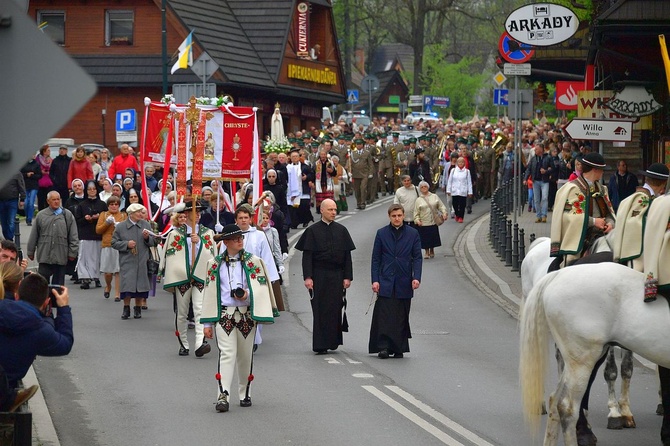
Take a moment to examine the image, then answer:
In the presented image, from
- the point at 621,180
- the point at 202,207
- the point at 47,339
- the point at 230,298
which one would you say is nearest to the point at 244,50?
the point at 621,180

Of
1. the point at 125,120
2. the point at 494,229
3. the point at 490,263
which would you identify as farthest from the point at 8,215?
the point at 125,120

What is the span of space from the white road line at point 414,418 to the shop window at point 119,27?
120ft

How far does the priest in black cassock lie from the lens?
16.0 metres

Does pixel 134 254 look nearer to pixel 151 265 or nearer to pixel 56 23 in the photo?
pixel 151 265

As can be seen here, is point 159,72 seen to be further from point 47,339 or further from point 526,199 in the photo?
point 47,339

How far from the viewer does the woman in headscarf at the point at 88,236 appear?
74.0 ft

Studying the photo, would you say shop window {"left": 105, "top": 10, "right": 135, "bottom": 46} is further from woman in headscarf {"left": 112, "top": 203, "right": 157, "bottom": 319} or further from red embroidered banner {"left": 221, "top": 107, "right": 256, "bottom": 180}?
woman in headscarf {"left": 112, "top": 203, "right": 157, "bottom": 319}

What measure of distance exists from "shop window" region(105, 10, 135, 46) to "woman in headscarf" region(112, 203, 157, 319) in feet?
95.3

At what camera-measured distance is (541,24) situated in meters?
24.7

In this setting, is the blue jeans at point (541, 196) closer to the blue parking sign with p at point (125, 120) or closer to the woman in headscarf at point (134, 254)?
the blue parking sign with p at point (125, 120)

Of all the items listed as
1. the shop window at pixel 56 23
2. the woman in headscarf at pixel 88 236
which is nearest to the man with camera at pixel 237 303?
the woman in headscarf at pixel 88 236

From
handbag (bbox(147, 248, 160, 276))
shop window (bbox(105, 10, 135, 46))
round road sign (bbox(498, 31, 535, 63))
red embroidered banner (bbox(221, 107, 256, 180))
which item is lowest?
handbag (bbox(147, 248, 160, 276))

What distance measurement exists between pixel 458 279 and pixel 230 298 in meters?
12.1

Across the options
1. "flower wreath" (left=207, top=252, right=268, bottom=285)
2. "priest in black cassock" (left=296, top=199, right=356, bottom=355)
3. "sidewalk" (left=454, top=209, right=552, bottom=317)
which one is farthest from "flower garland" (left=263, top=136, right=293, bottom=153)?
"flower wreath" (left=207, top=252, right=268, bottom=285)
